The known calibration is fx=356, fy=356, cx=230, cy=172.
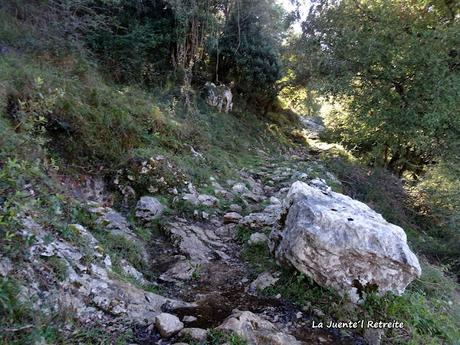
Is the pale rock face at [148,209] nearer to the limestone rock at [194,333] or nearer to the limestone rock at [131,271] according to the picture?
the limestone rock at [131,271]

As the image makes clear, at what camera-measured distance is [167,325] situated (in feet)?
9.71

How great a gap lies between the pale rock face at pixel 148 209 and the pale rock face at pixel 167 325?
2.37m

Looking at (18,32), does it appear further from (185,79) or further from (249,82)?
(249,82)

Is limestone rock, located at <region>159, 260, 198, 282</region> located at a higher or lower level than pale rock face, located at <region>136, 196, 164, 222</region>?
lower

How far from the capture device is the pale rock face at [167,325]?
2.92m

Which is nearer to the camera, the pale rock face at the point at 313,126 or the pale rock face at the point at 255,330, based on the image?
the pale rock face at the point at 255,330

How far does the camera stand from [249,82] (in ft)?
43.3

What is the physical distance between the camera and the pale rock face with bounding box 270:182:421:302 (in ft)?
12.6

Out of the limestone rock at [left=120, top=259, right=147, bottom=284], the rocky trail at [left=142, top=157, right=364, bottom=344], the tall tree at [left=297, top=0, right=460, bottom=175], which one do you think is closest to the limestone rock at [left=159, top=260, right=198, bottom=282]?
the rocky trail at [left=142, top=157, right=364, bottom=344]

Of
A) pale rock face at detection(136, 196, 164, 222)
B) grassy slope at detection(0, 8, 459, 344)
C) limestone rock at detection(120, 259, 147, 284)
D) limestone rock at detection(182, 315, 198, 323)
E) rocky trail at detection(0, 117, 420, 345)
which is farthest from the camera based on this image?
pale rock face at detection(136, 196, 164, 222)

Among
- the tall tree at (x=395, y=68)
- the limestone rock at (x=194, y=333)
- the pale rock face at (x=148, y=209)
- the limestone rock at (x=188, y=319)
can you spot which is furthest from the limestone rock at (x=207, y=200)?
the tall tree at (x=395, y=68)

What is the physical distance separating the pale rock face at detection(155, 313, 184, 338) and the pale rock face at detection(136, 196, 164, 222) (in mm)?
2368

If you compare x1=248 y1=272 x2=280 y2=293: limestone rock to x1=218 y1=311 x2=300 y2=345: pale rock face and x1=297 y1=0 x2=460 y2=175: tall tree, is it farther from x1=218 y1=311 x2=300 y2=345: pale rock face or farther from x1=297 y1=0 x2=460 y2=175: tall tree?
x1=297 y1=0 x2=460 y2=175: tall tree

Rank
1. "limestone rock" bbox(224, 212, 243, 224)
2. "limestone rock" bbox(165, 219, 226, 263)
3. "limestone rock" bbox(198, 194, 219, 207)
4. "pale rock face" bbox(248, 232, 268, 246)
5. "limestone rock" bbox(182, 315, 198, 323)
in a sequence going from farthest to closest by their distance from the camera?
"limestone rock" bbox(198, 194, 219, 207), "limestone rock" bbox(224, 212, 243, 224), "pale rock face" bbox(248, 232, 268, 246), "limestone rock" bbox(165, 219, 226, 263), "limestone rock" bbox(182, 315, 198, 323)
